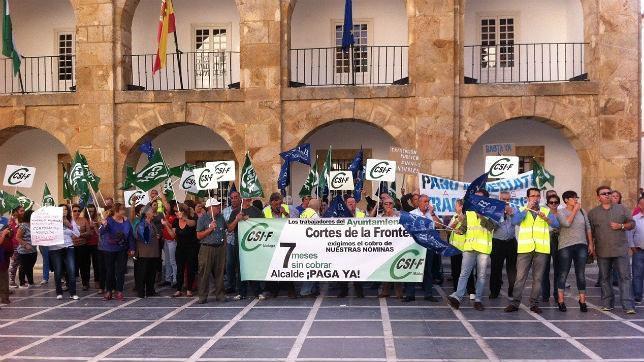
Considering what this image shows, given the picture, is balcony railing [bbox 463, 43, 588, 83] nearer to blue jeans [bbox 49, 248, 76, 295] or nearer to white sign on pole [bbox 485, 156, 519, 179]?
white sign on pole [bbox 485, 156, 519, 179]

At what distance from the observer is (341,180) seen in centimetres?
1567

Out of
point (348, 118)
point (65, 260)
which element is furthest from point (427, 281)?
point (348, 118)

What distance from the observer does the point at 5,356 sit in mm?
8664

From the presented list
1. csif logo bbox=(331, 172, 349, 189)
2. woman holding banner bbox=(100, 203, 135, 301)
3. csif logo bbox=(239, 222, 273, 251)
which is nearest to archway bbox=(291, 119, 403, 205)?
csif logo bbox=(331, 172, 349, 189)

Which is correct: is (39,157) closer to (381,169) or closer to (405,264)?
(381,169)

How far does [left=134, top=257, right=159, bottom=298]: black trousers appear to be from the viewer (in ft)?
43.9

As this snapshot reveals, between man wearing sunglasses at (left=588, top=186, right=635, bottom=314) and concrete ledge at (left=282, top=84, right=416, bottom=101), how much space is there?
8408 millimetres

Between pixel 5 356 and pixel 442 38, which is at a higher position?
pixel 442 38

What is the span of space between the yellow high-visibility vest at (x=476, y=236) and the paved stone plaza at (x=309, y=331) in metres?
1.02

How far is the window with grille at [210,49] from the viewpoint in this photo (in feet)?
73.5

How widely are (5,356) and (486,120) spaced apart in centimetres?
1379

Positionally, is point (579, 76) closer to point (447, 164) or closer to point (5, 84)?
point (447, 164)

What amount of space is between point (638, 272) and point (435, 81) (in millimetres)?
8389

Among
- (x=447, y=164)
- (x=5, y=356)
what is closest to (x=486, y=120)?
(x=447, y=164)
